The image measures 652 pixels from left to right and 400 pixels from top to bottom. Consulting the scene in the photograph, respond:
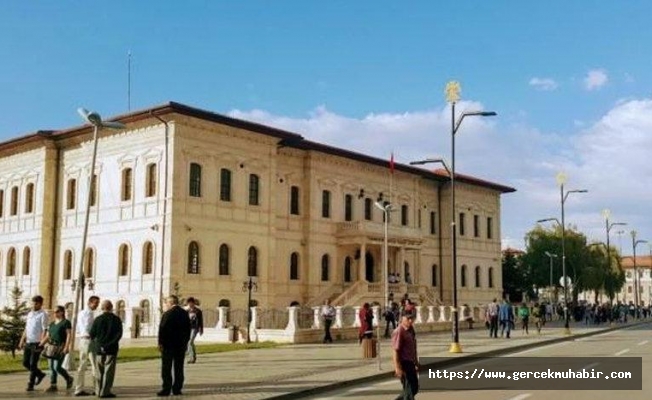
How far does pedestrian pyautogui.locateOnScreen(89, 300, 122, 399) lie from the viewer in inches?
525

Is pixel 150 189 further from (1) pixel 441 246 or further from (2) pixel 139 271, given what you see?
(1) pixel 441 246

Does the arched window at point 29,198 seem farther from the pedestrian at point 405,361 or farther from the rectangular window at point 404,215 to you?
the pedestrian at point 405,361

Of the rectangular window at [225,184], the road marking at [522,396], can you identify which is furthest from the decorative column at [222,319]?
the road marking at [522,396]

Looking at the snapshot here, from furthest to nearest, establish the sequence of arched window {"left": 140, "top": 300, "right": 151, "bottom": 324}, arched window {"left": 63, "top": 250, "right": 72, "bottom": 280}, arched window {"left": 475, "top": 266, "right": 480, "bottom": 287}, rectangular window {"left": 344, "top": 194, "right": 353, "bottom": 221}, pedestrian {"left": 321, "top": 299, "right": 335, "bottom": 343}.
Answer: arched window {"left": 475, "top": 266, "right": 480, "bottom": 287} → rectangular window {"left": 344, "top": 194, "right": 353, "bottom": 221} → arched window {"left": 63, "top": 250, "right": 72, "bottom": 280} → arched window {"left": 140, "top": 300, "right": 151, "bottom": 324} → pedestrian {"left": 321, "top": 299, "right": 335, "bottom": 343}

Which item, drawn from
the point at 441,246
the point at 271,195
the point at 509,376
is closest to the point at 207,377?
the point at 509,376

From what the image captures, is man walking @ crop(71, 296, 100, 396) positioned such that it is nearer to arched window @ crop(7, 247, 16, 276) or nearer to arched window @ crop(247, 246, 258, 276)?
arched window @ crop(247, 246, 258, 276)

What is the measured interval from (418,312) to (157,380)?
2505cm

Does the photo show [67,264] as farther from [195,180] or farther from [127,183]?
[195,180]

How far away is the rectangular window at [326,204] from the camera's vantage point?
51344 mm

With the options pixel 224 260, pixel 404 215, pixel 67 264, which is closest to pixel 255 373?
pixel 224 260

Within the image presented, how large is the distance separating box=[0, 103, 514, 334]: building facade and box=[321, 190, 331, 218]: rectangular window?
7cm

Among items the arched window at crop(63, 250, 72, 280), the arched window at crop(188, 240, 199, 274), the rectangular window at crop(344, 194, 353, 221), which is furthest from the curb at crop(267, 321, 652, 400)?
the arched window at crop(63, 250, 72, 280)

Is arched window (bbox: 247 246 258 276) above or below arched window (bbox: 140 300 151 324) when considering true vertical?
above

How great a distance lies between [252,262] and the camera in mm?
45406
